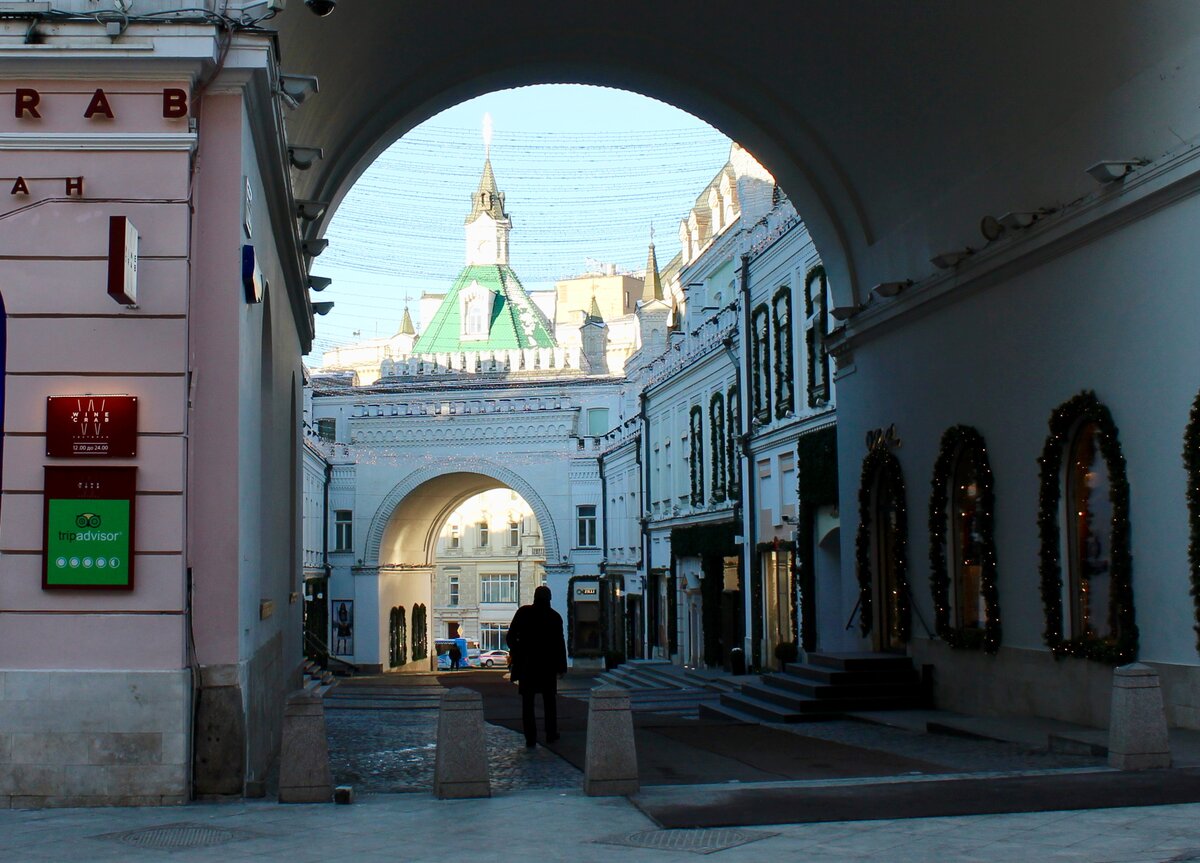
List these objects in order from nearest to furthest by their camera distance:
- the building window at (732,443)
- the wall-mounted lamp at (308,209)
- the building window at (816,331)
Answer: the wall-mounted lamp at (308,209) < the building window at (816,331) < the building window at (732,443)

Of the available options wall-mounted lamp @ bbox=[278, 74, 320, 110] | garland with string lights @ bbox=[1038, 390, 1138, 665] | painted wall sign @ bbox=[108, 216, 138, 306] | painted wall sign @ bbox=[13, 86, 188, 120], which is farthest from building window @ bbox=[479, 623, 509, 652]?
painted wall sign @ bbox=[108, 216, 138, 306]

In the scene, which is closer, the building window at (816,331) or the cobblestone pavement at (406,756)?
the cobblestone pavement at (406,756)

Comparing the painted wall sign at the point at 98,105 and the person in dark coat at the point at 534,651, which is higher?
the painted wall sign at the point at 98,105

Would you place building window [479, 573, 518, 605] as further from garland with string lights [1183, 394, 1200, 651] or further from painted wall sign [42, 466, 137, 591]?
Answer: painted wall sign [42, 466, 137, 591]

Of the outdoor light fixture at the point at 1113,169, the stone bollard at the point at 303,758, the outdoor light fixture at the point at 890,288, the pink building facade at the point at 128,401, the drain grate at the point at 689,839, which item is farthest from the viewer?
the outdoor light fixture at the point at 890,288

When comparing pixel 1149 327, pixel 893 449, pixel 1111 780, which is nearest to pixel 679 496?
pixel 893 449

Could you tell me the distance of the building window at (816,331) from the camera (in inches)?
1019

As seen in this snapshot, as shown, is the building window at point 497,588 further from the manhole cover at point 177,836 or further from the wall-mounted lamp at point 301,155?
the manhole cover at point 177,836

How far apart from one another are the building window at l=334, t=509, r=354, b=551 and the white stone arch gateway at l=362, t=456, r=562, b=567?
716 millimetres

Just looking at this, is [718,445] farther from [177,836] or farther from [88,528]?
[177,836]

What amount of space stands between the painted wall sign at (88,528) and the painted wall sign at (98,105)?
2.47m

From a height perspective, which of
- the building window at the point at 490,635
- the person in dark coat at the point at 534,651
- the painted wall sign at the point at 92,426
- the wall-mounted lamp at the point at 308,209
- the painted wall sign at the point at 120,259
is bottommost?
the building window at the point at 490,635

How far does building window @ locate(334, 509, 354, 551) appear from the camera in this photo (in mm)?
57875

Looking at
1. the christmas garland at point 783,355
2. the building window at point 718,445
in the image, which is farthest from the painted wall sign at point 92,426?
the building window at point 718,445
